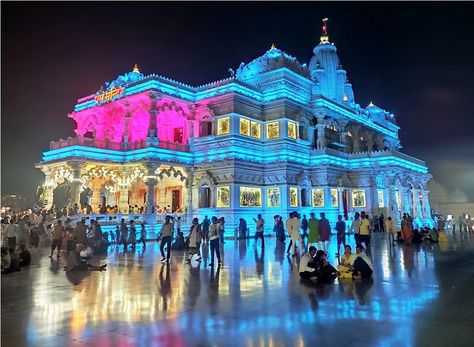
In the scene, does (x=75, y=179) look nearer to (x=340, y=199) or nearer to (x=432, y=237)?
(x=340, y=199)

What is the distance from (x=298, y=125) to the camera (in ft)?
122

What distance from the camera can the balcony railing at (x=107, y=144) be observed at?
2981cm

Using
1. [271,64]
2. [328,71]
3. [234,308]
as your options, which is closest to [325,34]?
[328,71]

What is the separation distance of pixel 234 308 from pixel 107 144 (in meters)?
26.6

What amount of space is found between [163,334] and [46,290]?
5075 millimetres

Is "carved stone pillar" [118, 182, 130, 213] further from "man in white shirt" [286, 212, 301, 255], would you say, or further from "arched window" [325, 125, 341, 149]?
"arched window" [325, 125, 341, 149]

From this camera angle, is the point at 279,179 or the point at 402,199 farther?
the point at 402,199

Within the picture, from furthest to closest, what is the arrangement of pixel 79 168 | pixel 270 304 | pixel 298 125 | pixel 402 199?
pixel 402 199, pixel 298 125, pixel 79 168, pixel 270 304

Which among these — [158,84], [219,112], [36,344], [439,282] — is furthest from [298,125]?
[36,344]

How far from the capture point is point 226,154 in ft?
107

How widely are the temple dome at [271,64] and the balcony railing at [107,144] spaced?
11.7 meters

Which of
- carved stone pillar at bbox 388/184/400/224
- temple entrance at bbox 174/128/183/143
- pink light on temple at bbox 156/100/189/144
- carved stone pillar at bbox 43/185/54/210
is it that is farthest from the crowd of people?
carved stone pillar at bbox 388/184/400/224

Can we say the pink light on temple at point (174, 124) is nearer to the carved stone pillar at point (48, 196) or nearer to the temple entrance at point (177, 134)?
the temple entrance at point (177, 134)

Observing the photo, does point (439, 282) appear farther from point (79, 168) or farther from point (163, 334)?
point (79, 168)
